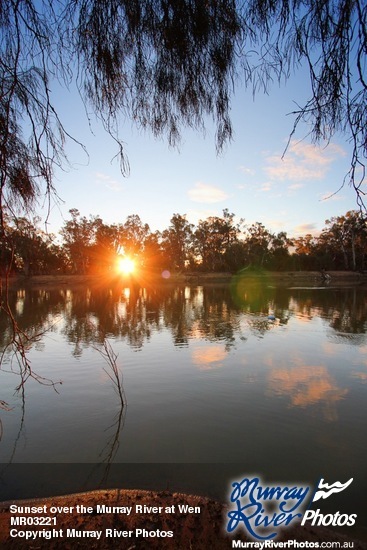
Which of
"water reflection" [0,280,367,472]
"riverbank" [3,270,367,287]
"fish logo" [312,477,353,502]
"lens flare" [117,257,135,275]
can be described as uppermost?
"lens flare" [117,257,135,275]

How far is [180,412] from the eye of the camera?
238 inches

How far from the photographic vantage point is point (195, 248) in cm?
8512

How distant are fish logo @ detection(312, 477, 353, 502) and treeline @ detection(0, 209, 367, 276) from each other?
192ft

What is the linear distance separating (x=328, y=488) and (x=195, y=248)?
81999 millimetres

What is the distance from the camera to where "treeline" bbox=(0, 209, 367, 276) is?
218 feet

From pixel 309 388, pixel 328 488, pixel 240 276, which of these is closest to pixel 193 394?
pixel 309 388

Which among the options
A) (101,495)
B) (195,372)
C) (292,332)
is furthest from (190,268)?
(101,495)

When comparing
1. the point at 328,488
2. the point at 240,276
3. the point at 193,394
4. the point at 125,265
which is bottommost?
the point at 193,394

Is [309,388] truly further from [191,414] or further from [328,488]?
[328,488]

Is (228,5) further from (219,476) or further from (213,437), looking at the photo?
(213,437)

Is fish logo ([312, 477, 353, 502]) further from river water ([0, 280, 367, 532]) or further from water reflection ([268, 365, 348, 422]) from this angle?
water reflection ([268, 365, 348, 422])

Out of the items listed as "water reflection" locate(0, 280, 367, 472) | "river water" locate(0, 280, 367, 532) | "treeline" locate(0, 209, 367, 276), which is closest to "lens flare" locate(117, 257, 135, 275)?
"treeline" locate(0, 209, 367, 276)

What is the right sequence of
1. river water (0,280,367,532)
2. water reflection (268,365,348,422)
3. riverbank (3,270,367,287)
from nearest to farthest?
1. river water (0,280,367,532)
2. water reflection (268,365,348,422)
3. riverbank (3,270,367,287)

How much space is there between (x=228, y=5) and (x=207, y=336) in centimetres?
1237
